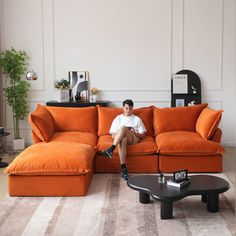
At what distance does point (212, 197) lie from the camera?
147 inches

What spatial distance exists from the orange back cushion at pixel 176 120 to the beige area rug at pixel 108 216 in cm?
165

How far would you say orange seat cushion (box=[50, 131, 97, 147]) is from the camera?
5.33 meters

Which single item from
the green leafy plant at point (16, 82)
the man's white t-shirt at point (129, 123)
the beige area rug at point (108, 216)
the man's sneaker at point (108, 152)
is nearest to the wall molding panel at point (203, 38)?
the man's white t-shirt at point (129, 123)

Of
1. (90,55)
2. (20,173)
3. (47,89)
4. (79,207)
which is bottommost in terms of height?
(79,207)

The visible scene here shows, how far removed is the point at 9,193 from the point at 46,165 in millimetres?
498

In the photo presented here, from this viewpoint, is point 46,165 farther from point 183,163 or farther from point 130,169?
point 183,163

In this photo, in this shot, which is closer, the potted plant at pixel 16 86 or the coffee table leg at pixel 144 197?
the coffee table leg at pixel 144 197

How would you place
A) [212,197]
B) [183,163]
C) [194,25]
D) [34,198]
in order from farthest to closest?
1. [194,25]
2. [183,163]
3. [34,198]
4. [212,197]

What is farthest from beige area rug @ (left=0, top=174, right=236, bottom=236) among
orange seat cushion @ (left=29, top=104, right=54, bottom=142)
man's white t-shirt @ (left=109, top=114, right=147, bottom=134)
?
man's white t-shirt @ (left=109, top=114, right=147, bottom=134)

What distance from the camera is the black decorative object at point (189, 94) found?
22.8 ft

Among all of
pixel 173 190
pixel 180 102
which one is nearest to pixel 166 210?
pixel 173 190

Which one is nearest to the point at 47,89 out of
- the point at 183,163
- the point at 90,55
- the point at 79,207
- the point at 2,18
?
the point at 90,55

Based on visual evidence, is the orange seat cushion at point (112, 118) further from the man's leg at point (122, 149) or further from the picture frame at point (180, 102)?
the picture frame at point (180, 102)

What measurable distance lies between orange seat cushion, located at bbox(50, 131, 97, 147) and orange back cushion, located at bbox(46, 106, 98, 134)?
0.15 meters
